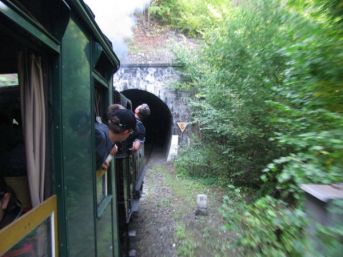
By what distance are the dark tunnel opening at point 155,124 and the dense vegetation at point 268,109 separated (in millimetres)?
4243

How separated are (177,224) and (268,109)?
3.17 m

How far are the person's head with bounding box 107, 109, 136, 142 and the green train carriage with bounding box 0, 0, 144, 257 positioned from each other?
410 mm

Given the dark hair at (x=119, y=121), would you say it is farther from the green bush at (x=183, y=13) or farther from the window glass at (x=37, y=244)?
the green bush at (x=183, y=13)

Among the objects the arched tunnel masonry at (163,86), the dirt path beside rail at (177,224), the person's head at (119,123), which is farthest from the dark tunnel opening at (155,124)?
the person's head at (119,123)

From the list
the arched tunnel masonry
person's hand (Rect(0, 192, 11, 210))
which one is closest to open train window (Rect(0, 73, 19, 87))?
person's hand (Rect(0, 192, 11, 210))

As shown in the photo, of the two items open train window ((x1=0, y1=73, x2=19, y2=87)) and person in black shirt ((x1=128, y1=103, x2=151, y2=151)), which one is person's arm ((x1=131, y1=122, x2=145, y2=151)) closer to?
person in black shirt ((x1=128, y1=103, x2=151, y2=151))

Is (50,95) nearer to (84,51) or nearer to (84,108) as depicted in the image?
(84,108)

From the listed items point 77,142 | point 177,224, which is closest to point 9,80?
point 77,142

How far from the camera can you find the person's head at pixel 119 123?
353 cm

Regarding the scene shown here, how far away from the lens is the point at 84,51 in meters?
2.98

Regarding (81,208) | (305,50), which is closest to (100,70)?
(81,208)

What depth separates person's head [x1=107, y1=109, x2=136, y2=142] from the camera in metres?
3.53

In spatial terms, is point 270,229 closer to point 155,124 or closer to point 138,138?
point 138,138

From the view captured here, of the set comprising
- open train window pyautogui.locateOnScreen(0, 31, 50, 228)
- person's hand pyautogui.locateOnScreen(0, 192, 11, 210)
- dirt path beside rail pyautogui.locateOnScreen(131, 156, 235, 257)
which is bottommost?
dirt path beside rail pyautogui.locateOnScreen(131, 156, 235, 257)
